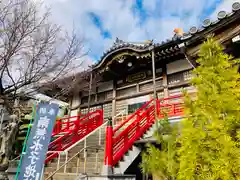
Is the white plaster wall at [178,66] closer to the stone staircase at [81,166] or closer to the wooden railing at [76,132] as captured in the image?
the wooden railing at [76,132]

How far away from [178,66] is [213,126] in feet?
26.3

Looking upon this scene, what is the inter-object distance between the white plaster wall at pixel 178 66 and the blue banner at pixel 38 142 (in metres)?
7.23

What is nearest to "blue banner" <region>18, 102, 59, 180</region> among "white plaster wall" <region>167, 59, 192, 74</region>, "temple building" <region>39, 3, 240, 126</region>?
"temple building" <region>39, 3, 240, 126</region>

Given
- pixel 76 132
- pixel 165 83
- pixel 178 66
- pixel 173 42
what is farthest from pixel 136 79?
pixel 76 132

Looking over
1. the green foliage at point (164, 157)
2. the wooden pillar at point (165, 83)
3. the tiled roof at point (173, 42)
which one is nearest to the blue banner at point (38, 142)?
the green foliage at point (164, 157)

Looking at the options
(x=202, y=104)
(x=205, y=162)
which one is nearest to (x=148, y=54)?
(x=202, y=104)

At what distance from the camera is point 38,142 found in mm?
4781

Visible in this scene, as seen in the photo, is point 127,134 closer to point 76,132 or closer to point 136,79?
point 76,132

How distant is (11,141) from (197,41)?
23.0 feet

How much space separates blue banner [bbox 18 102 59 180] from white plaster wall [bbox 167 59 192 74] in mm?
7226

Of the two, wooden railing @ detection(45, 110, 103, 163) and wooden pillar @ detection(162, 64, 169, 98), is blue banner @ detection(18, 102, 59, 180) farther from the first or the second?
wooden pillar @ detection(162, 64, 169, 98)

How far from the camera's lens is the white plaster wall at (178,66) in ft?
34.0

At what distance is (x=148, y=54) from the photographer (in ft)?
33.8

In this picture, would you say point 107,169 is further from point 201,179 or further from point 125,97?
point 125,97
